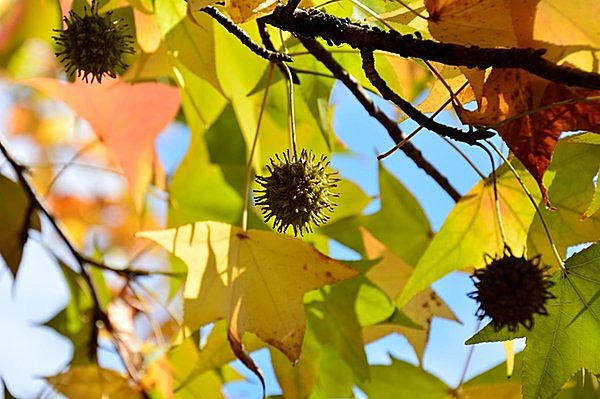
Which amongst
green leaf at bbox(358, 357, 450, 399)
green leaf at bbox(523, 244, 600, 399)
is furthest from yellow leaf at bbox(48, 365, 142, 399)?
green leaf at bbox(523, 244, 600, 399)

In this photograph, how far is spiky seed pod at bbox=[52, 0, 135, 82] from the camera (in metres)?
1.01

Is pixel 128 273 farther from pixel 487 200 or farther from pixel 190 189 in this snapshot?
pixel 487 200

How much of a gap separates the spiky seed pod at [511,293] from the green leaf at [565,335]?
0.12m

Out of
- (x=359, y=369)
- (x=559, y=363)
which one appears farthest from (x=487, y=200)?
(x=359, y=369)

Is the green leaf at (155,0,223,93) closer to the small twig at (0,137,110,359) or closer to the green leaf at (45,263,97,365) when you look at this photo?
the small twig at (0,137,110,359)

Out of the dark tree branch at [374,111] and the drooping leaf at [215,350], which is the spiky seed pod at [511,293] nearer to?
the dark tree branch at [374,111]

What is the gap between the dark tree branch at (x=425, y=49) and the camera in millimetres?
658

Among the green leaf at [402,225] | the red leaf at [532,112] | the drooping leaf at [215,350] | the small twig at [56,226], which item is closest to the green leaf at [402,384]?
the green leaf at [402,225]

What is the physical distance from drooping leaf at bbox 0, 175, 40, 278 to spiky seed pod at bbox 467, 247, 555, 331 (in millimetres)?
812

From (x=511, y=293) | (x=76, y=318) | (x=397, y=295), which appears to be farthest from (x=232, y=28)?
(x=76, y=318)

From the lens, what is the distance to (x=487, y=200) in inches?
43.1

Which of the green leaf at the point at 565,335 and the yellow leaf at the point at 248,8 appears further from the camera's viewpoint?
the green leaf at the point at 565,335

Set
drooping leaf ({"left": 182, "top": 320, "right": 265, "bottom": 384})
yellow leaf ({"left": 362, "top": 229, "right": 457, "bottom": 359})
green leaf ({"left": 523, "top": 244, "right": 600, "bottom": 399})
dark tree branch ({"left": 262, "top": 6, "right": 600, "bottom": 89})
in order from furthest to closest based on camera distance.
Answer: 1. yellow leaf ({"left": 362, "top": 229, "right": 457, "bottom": 359})
2. drooping leaf ({"left": 182, "top": 320, "right": 265, "bottom": 384})
3. green leaf ({"left": 523, "top": 244, "right": 600, "bottom": 399})
4. dark tree branch ({"left": 262, "top": 6, "right": 600, "bottom": 89})

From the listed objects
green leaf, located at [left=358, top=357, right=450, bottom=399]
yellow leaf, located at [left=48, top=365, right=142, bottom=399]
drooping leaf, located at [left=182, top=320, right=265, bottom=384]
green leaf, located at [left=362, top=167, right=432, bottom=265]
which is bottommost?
yellow leaf, located at [left=48, top=365, right=142, bottom=399]
